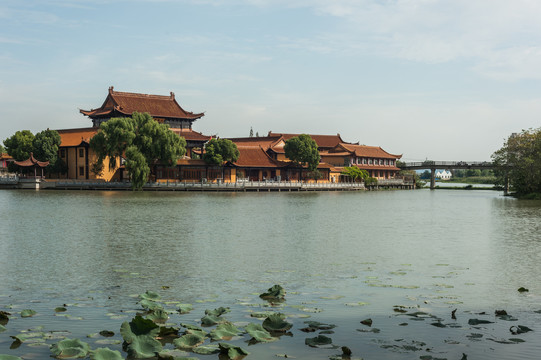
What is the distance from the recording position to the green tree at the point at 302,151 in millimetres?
85125

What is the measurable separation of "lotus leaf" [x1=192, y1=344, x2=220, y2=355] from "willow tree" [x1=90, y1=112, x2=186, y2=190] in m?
56.3

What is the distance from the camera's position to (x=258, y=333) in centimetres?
1020

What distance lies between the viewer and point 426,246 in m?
23.9

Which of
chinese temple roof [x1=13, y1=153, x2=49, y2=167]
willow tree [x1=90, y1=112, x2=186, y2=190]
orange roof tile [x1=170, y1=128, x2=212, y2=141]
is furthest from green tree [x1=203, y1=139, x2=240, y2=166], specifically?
chinese temple roof [x1=13, y1=153, x2=49, y2=167]

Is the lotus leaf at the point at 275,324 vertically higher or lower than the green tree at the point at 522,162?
lower

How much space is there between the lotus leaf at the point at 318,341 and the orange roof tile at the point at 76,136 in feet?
235

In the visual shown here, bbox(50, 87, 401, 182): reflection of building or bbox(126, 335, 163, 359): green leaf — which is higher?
bbox(50, 87, 401, 182): reflection of building

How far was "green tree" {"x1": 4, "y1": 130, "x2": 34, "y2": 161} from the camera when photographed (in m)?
78.2

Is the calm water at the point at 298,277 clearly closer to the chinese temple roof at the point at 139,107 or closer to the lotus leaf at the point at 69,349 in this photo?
the lotus leaf at the point at 69,349

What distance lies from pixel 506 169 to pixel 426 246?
48030mm

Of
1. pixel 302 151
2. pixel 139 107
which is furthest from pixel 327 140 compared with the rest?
pixel 139 107

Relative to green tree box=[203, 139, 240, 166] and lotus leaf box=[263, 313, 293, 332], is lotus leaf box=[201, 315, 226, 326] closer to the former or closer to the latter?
lotus leaf box=[263, 313, 293, 332]

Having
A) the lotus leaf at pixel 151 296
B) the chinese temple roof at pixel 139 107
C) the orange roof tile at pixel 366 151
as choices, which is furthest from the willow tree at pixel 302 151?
the lotus leaf at pixel 151 296

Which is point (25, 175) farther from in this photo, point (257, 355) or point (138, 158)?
point (257, 355)
